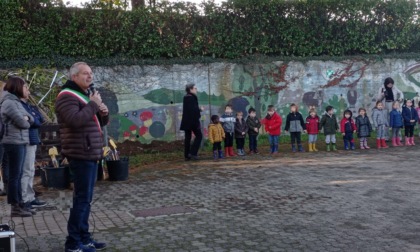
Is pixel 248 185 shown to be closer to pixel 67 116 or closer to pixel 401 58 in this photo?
pixel 67 116

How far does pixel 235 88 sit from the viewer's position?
59.4 ft

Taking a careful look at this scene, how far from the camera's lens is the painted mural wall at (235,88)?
16.8 m

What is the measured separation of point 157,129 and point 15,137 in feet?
29.3

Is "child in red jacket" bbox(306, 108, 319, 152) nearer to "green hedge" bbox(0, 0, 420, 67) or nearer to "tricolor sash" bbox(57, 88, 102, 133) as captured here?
"green hedge" bbox(0, 0, 420, 67)

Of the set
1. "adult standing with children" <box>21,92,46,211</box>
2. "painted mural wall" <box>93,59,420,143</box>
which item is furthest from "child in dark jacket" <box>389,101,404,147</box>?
"adult standing with children" <box>21,92,46,211</box>

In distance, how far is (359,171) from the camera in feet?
39.3

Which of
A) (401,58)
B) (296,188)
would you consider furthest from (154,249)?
(401,58)

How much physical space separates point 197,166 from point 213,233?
620 cm

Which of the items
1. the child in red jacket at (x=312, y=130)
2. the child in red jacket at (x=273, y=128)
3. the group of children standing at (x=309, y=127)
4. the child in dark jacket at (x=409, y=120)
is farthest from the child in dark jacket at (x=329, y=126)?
the child in dark jacket at (x=409, y=120)

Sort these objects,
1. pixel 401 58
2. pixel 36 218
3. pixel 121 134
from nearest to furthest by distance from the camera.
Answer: pixel 36 218, pixel 121 134, pixel 401 58

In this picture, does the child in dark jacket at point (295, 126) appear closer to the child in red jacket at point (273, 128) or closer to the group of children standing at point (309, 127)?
the group of children standing at point (309, 127)

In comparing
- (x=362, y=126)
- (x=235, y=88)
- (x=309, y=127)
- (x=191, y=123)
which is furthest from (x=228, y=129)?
(x=362, y=126)

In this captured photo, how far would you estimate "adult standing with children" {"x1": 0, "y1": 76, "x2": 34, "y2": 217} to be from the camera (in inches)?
327

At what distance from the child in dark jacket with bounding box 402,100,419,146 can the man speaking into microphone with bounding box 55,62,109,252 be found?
12.4 m
